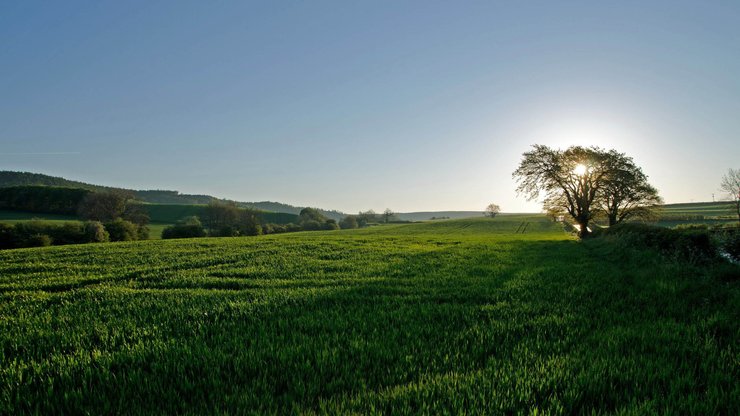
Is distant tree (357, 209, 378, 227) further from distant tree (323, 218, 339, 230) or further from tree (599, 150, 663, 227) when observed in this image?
tree (599, 150, 663, 227)

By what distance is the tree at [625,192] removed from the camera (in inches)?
1617

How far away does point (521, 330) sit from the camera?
612 cm

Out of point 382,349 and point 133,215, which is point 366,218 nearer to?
point 133,215

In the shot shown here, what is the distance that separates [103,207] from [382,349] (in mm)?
92960

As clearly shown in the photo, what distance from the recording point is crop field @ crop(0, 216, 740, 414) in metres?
3.66

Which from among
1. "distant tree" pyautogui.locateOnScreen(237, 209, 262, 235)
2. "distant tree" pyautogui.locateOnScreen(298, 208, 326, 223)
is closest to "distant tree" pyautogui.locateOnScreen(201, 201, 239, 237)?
"distant tree" pyautogui.locateOnScreen(237, 209, 262, 235)

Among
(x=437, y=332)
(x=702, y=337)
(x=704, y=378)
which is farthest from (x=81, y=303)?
(x=702, y=337)

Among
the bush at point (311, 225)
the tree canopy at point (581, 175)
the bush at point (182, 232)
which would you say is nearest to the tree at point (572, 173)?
the tree canopy at point (581, 175)

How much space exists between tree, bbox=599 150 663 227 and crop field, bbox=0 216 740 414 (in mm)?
37176

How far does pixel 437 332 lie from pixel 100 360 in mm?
5373

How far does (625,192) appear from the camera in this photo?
45.1m

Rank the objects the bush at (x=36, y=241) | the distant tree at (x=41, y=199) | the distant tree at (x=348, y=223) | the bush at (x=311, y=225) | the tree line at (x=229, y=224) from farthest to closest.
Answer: the distant tree at (x=348, y=223) < the bush at (x=311, y=225) < the distant tree at (x=41, y=199) < the tree line at (x=229, y=224) < the bush at (x=36, y=241)

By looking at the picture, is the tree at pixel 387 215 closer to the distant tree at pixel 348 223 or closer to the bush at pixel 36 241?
the distant tree at pixel 348 223

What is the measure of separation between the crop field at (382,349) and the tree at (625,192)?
37176 mm
